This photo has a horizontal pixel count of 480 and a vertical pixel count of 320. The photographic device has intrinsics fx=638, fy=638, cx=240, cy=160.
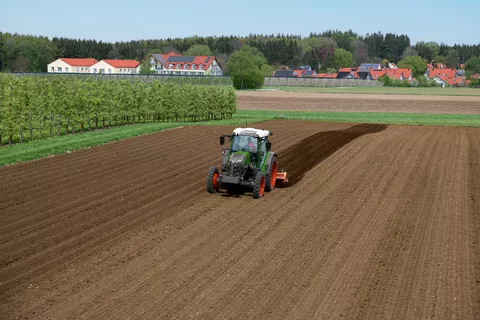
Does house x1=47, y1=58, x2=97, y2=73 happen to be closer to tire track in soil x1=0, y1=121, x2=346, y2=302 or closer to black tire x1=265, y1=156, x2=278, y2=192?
tire track in soil x1=0, y1=121, x2=346, y2=302

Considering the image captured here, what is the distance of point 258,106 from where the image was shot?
73312 millimetres

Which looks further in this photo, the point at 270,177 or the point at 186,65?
the point at 186,65

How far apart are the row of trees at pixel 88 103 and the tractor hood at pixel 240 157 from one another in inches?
653

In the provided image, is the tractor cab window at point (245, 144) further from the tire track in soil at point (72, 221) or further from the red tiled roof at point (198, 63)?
the red tiled roof at point (198, 63)

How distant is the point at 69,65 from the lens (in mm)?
168000

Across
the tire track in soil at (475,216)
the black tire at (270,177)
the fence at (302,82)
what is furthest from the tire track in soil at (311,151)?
the fence at (302,82)

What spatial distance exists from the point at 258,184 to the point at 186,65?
15938cm

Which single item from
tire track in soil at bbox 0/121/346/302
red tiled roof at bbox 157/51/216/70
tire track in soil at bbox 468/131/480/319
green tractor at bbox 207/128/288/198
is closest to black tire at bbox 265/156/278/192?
green tractor at bbox 207/128/288/198

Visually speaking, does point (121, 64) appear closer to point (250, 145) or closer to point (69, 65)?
point (69, 65)

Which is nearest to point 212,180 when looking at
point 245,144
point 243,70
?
point 245,144

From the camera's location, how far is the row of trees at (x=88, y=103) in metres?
33.4

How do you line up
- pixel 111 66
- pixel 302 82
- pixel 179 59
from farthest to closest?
pixel 179 59
pixel 111 66
pixel 302 82

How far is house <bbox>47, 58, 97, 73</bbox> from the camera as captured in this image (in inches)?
6609

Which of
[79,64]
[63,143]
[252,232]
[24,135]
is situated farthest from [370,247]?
[79,64]
